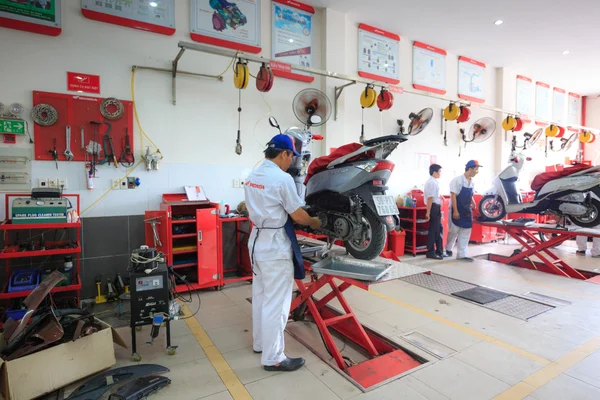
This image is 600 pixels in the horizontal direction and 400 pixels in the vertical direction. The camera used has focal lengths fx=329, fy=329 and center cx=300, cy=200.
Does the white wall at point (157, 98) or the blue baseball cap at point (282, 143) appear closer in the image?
the blue baseball cap at point (282, 143)

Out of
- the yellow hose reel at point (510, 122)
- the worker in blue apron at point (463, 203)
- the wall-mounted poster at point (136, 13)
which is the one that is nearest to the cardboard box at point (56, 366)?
the wall-mounted poster at point (136, 13)

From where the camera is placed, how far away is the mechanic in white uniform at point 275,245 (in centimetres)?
234

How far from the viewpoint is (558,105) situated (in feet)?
32.9

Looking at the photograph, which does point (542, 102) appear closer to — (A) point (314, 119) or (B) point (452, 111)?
(B) point (452, 111)

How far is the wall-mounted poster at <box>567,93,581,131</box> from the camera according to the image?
34.5 feet

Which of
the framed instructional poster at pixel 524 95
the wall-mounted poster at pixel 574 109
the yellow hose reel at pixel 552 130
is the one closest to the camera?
the yellow hose reel at pixel 552 130

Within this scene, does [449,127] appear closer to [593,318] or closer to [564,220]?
[564,220]

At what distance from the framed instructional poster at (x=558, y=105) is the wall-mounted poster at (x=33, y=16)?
12.0 metres

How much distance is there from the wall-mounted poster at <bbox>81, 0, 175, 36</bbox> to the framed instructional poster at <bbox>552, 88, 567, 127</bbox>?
424 inches

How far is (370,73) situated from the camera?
20.5 feet

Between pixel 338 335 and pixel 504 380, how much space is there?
1318 millimetres

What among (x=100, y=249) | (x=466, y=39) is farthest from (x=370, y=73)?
(x=100, y=249)

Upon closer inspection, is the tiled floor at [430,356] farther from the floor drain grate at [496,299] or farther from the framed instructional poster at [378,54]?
the framed instructional poster at [378,54]

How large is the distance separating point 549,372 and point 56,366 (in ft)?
11.3
